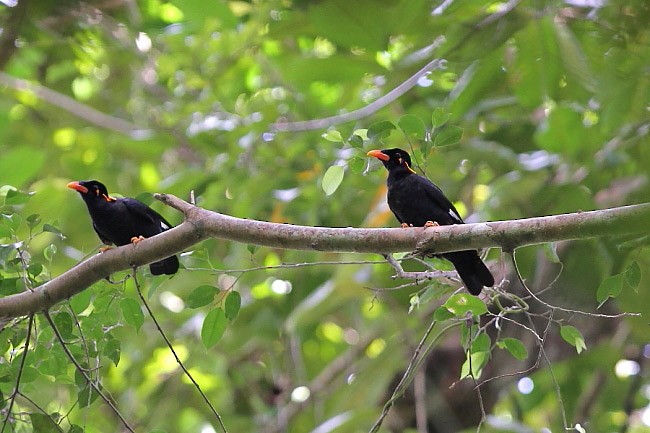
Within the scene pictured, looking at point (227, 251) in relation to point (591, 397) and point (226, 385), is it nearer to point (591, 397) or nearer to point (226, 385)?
point (226, 385)

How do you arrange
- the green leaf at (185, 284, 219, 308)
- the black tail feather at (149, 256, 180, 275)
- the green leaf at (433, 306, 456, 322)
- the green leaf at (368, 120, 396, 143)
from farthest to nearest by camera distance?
1. the black tail feather at (149, 256, 180, 275)
2. the green leaf at (185, 284, 219, 308)
3. the green leaf at (368, 120, 396, 143)
4. the green leaf at (433, 306, 456, 322)

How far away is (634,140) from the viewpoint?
162 inches

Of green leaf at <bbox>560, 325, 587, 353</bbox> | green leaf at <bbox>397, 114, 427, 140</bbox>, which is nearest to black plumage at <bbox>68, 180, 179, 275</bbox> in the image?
green leaf at <bbox>397, 114, 427, 140</bbox>

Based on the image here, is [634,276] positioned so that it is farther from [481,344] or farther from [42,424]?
[42,424]

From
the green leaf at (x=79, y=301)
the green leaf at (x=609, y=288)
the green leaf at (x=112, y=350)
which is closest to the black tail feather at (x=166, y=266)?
the green leaf at (x=79, y=301)

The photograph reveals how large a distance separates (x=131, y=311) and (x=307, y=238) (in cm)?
73

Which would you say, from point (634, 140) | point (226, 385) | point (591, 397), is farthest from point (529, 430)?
point (226, 385)

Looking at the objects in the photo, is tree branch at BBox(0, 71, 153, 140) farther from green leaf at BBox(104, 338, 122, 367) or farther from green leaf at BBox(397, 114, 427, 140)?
green leaf at BBox(397, 114, 427, 140)

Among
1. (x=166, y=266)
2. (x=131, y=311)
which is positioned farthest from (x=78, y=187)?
(x=131, y=311)

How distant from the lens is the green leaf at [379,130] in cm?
267

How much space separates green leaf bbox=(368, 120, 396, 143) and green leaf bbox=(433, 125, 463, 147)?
0.19 metres

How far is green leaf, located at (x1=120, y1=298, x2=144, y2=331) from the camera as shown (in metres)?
2.88

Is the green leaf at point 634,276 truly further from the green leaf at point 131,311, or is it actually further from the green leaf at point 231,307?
the green leaf at point 131,311

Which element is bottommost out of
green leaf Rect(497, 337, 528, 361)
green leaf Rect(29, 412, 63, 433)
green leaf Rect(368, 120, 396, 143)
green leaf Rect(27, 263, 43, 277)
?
green leaf Rect(497, 337, 528, 361)
